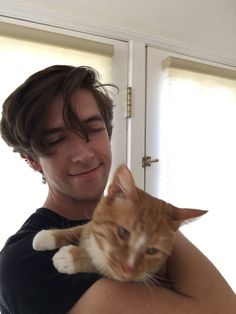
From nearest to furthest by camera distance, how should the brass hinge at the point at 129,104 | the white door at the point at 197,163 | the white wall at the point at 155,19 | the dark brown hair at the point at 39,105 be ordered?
the dark brown hair at the point at 39,105, the white wall at the point at 155,19, the brass hinge at the point at 129,104, the white door at the point at 197,163

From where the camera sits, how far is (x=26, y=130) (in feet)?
2.81

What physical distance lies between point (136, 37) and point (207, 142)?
0.80 meters

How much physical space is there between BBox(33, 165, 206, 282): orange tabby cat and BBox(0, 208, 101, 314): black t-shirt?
1.3 inches

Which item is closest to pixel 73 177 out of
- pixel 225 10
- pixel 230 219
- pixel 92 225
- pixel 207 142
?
pixel 92 225

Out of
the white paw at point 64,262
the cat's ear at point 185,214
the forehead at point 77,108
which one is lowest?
the white paw at point 64,262

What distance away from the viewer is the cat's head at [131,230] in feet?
2.46

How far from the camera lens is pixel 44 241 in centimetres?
76

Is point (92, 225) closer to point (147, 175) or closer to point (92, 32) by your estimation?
point (147, 175)

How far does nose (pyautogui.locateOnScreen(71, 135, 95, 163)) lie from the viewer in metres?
0.88

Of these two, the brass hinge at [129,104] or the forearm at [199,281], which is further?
the brass hinge at [129,104]

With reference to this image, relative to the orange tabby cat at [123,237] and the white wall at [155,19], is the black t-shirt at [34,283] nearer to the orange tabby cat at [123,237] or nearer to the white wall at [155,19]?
the orange tabby cat at [123,237]

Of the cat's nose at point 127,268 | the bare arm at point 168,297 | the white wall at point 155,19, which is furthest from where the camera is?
the white wall at point 155,19

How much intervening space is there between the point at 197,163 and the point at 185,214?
1364mm

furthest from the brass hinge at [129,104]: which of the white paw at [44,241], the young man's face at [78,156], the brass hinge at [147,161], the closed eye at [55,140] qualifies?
the white paw at [44,241]
